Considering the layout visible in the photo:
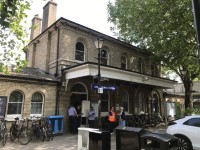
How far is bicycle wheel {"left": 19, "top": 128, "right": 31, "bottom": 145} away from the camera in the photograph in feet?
34.8

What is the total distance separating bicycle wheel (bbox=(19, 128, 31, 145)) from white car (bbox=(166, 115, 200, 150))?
7259mm

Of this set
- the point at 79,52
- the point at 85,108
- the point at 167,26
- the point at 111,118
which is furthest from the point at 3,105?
the point at 167,26

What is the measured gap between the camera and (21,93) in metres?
13.1

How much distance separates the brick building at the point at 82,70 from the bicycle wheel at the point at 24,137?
1808 millimetres

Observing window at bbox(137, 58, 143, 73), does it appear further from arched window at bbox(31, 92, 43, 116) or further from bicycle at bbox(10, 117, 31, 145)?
bicycle at bbox(10, 117, 31, 145)

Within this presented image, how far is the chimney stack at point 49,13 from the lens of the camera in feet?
65.0

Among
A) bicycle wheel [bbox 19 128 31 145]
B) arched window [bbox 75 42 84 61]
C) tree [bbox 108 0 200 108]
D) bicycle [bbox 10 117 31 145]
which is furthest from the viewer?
arched window [bbox 75 42 84 61]

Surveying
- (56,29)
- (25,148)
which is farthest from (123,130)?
(56,29)

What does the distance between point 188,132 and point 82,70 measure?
7.35 m

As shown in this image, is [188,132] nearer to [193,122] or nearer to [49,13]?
[193,122]

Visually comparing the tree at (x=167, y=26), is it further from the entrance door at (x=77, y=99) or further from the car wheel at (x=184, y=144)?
the car wheel at (x=184, y=144)

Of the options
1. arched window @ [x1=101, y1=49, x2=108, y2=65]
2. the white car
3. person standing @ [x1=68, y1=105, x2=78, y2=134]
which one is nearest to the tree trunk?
arched window @ [x1=101, y1=49, x2=108, y2=65]

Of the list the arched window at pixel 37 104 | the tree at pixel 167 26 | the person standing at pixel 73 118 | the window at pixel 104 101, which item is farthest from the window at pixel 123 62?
the arched window at pixel 37 104

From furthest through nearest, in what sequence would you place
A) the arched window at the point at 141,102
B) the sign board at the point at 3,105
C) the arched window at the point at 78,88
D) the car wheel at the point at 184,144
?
the arched window at the point at 141,102
the arched window at the point at 78,88
the sign board at the point at 3,105
the car wheel at the point at 184,144
